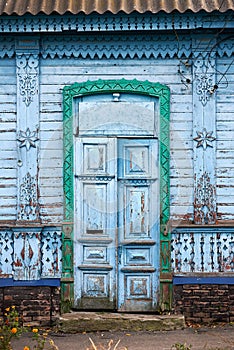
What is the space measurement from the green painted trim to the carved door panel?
0.13 meters

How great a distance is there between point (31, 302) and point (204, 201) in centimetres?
268

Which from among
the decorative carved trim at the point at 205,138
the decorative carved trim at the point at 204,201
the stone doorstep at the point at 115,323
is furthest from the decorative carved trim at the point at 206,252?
the decorative carved trim at the point at 205,138

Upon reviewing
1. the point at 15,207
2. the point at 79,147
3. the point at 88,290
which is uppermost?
the point at 79,147

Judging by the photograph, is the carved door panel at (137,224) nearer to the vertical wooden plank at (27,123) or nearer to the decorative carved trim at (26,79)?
the vertical wooden plank at (27,123)

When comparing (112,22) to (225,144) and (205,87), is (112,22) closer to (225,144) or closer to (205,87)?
(205,87)

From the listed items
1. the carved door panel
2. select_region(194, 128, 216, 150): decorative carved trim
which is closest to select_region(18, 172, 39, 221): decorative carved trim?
the carved door panel

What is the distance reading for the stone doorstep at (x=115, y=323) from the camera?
27.1 ft

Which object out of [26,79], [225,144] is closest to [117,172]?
[225,144]

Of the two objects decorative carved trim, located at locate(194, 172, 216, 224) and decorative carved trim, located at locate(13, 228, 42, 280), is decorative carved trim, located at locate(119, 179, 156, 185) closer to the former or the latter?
decorative carved trim, located at locate(194, 172, 216, 224)

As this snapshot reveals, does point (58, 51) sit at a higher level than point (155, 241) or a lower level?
higher

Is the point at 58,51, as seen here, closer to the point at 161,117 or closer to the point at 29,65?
the point at 29,65

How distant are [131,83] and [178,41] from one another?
2.75 feet

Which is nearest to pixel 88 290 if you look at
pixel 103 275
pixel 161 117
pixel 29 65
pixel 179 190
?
pixel 103 275

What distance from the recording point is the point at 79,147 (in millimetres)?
8648
